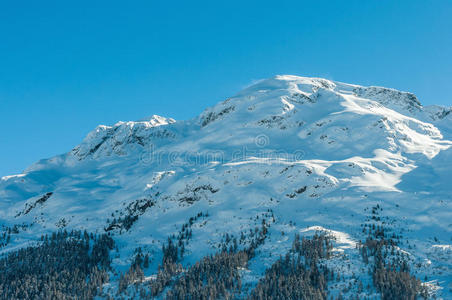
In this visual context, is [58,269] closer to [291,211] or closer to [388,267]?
[291,211]

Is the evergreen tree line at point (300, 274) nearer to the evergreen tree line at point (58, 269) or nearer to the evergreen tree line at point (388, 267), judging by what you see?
the evergreen tree line at point (388, 267)

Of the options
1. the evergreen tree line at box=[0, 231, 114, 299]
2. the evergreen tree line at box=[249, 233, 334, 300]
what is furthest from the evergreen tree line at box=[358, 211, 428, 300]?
the evergreen tree line at box=[0, 231, 114, 299]

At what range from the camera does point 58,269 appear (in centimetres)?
11931

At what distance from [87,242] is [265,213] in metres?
68.0

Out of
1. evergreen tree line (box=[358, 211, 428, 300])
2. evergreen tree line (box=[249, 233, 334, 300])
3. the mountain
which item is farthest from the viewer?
the mountain

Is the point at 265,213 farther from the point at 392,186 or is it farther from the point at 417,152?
the point at 417,152

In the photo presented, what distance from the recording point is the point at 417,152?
18225 cm

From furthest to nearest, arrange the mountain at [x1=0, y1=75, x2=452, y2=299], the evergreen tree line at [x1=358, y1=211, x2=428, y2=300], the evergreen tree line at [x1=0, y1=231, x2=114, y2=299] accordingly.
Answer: the evergreen tree line at [x1=0, y1=231, x2=114, y2=299] → the mountain at [x1=0, y1=75, x2=452, y2=299] → the evergreen tree line at [x1=358, y1=211, x2=428, y2=300]

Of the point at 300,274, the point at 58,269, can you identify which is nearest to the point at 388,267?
the point at 300,274

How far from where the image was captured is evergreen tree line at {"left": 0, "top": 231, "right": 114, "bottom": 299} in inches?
4306

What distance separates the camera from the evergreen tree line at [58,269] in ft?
359

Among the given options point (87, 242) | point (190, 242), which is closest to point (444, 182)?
point (190, 242)

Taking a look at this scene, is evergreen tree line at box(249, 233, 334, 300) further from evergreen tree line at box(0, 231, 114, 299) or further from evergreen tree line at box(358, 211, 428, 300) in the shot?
evergreen tree line at box(0, 231, 114, 299)

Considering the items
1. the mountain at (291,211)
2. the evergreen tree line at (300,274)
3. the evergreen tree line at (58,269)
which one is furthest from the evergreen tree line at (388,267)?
the evergreen tree line at (58,269)
